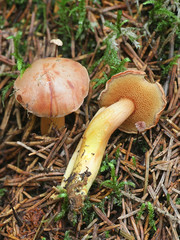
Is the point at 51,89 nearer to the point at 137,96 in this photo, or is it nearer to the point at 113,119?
the point at 113,119

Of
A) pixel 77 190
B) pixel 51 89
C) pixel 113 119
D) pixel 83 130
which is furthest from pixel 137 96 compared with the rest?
pixel 77 190

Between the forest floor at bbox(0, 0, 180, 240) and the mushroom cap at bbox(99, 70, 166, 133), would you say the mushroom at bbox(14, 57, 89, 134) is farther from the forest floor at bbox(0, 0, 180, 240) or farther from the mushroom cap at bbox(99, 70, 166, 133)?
the mushroom cap at bbox(99, 70, 166, 133)

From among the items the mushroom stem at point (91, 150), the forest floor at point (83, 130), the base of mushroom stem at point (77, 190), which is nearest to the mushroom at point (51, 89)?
the forest floor at point (83, 130)

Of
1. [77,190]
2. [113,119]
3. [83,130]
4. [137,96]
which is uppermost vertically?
[137,96]

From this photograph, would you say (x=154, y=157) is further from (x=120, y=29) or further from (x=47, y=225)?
(x=120, y=29)

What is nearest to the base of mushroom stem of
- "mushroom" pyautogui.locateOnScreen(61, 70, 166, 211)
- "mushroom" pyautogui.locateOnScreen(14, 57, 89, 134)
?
"mushroom" pyautogui.locateOnScreen(61, 70, 166, 211)

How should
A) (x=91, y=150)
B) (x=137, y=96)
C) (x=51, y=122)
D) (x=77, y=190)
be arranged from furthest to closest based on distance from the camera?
1. (x=51, y=122)
2. (x=137, y=96)
3. (x=91, y=150)
4. (x=77, y=190)

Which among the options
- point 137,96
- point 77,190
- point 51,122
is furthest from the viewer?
point 51,122
